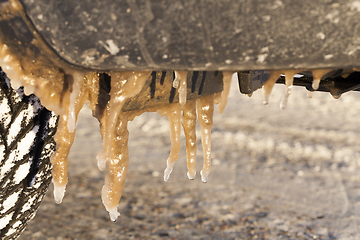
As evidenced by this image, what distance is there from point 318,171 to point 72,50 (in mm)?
2921

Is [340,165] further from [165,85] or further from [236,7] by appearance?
[236,7]

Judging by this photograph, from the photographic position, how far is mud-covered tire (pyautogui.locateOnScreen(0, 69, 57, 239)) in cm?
100

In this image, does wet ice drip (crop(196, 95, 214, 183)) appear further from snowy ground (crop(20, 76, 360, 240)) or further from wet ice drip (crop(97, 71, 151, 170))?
snowy ground (crop(20, 76, 360, 240))

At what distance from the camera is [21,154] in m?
1.09

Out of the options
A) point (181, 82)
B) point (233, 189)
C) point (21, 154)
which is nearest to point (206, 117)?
point (181, 82)

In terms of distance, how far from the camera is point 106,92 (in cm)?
95

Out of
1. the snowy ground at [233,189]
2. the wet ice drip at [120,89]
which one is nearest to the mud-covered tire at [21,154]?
the wet ice drip at [120,89]

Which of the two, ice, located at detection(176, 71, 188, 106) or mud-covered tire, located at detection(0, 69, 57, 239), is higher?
ice, located at detection(176, 71, 188, 106)

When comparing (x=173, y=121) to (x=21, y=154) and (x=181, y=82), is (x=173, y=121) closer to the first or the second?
(x=181, y=82)

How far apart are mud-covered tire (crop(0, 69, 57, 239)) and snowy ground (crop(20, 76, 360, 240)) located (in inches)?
34.8

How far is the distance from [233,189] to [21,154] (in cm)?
195

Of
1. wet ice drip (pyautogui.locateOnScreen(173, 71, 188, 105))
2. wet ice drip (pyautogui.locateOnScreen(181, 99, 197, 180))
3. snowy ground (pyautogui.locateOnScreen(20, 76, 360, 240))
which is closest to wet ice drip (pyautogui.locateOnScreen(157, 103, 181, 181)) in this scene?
wet ice drip (pyautogui.locateOnScreen(181, 99, 197, 180))

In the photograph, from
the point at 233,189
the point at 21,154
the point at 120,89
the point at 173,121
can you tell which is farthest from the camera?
the point at 233,189

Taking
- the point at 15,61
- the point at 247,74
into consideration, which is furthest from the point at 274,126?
the point at 15,61
